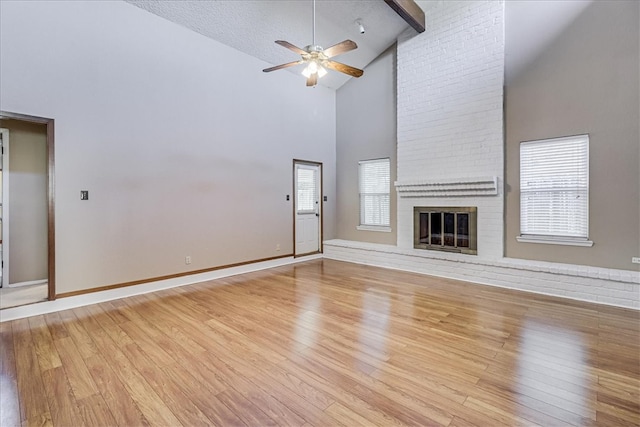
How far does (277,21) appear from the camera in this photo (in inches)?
195

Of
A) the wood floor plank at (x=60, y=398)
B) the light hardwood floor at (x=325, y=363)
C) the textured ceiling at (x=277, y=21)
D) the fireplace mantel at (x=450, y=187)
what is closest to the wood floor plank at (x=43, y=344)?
the light hardwood floor at (x=325, y=363)

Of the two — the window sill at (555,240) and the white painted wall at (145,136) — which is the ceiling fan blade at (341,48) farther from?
the window sill at (555,240)

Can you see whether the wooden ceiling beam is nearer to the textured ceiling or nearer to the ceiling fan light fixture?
the textured ceiling

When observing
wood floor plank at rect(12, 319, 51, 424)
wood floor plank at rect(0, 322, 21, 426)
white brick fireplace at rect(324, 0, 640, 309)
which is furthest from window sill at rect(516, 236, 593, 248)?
wood floor plank at rect(0, 322, 21, 426)

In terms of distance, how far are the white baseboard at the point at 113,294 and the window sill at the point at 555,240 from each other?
428 cm

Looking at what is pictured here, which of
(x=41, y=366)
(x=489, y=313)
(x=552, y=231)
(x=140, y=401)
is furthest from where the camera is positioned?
(x=552, y=231)

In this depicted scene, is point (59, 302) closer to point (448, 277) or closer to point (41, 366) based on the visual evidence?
point (41, 366)

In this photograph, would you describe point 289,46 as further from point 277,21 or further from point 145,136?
point 145,136

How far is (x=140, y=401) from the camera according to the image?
1.96 meters

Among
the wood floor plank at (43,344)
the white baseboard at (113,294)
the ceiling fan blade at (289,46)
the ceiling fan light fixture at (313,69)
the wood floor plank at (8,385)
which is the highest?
the ceiling fan blade at (289,46)

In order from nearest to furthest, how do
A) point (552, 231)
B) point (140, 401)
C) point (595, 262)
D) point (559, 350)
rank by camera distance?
point (140, 401) < point (559, 350) < point (595, 262) < point (552, 231)

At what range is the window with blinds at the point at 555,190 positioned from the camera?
427 cm

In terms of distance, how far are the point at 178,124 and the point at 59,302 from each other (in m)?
2.72

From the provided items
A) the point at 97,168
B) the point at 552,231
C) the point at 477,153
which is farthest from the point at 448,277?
the point at 97,168
